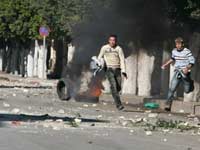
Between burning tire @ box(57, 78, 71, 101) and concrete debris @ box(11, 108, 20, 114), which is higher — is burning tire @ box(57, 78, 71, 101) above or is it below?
above

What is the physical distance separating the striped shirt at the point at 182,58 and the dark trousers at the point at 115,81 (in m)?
1.53

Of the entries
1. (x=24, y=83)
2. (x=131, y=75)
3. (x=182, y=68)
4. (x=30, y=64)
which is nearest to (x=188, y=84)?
(x=182, y=68)

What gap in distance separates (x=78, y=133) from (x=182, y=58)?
23.4 ft

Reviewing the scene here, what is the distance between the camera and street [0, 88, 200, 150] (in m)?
11.5

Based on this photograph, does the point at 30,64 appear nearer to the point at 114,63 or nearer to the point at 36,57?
the point at 36,57

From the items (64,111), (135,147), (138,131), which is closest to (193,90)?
(64,111)

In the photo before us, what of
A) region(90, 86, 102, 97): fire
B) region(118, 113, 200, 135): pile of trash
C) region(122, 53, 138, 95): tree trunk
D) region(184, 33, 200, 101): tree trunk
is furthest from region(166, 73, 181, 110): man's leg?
region(122, 53, 138, 95): tree trunk

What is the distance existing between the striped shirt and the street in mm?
2333

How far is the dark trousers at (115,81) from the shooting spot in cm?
1967

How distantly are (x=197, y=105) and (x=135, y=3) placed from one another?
5215 mm

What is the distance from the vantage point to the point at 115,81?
65.1ft

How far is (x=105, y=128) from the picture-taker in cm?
1405

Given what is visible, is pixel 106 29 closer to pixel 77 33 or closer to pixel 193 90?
pixel 77 33

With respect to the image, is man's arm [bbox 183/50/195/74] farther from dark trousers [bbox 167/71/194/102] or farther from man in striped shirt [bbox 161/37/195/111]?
dark trousers [bbox 167/71/194/102]
